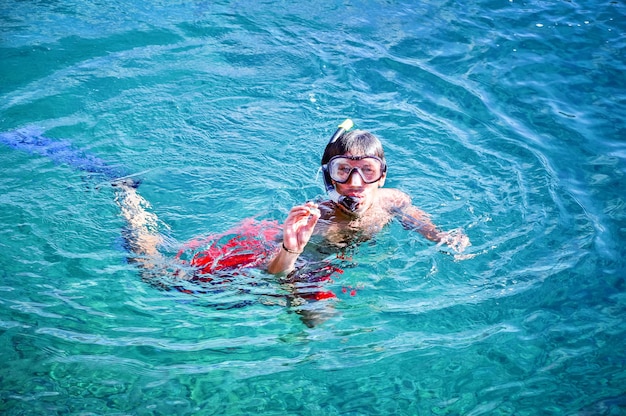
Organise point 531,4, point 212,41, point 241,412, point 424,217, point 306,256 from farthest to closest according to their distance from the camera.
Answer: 1. point 531,4
2. point 212,41
3. point 424,217
4. point 306,256
5. point 241,412

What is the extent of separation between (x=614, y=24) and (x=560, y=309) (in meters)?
5.49

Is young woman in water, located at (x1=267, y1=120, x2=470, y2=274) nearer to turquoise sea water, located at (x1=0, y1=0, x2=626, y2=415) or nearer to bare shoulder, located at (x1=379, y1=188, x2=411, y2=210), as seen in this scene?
bare shoulder, located at (x1=379, y1=188, x2=411, y2=210)

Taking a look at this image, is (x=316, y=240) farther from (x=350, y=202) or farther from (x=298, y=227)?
(x=298, y=227)

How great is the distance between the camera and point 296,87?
7465 mm

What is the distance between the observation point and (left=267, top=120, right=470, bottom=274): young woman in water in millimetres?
4711

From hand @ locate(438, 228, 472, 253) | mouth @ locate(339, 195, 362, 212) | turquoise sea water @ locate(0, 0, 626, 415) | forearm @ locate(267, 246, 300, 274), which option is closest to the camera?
turquoise sea water @ locate(0, 0, 626, 415)

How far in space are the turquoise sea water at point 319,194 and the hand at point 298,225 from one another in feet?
2.03

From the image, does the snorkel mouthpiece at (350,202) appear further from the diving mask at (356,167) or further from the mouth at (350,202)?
the diving mask at (356,167)

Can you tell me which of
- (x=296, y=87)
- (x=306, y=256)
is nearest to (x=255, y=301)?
(x=306, y=256)

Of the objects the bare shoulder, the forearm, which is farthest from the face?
the forearm

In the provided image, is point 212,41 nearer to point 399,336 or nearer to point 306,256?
point 306,256

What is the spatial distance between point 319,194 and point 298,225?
5.80 feet

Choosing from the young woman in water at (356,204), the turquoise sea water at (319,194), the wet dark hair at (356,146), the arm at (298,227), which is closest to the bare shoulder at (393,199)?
the young woman in water at (356,204)

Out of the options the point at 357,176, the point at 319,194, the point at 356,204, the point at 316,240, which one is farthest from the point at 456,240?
the point at 319,194
